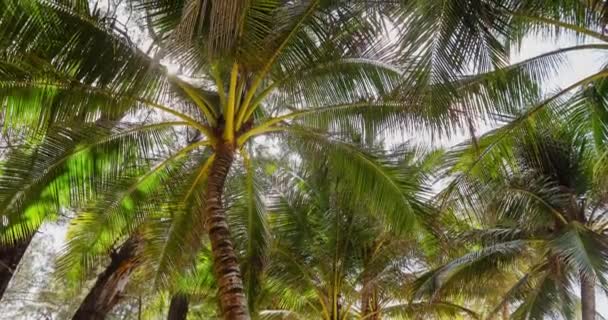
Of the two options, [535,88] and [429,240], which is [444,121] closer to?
[535,88]

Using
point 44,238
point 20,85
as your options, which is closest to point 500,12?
point 20,85

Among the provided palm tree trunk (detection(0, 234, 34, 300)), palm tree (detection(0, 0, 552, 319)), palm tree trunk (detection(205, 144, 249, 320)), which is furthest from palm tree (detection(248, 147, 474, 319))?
palm tree trunk (detection(0, 234, 34, 300))

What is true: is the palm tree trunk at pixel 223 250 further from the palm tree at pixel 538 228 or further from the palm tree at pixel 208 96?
the palm tree at pixel 538 228

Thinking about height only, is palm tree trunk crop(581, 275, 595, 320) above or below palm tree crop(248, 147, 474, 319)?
below

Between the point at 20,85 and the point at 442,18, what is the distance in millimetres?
4086

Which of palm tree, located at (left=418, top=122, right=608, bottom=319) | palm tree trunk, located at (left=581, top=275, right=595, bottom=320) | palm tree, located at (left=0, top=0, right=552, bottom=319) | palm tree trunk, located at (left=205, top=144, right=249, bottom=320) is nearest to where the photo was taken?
palm tree, located at (left=0, top=0, right=552, bottom=319)

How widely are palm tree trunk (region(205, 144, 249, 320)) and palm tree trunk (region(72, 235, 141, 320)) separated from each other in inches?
128

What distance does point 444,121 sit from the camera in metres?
5.85

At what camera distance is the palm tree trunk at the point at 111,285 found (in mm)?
9422

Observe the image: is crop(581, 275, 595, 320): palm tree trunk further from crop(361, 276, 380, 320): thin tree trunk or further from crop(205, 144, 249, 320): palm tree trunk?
crop(205, 144, 249, 320): palm tree trunk

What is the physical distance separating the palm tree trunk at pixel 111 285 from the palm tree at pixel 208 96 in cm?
130

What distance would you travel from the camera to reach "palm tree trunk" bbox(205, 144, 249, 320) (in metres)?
5.64

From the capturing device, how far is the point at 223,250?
6.05 meters

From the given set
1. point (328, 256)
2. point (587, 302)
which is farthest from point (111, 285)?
point (587, 302)
